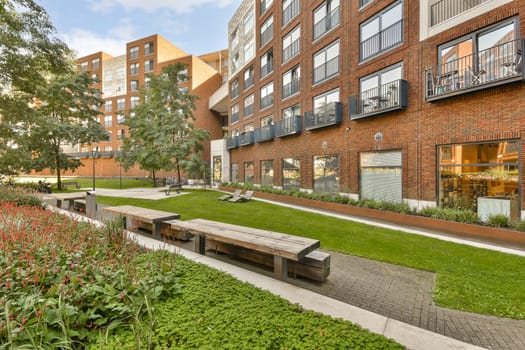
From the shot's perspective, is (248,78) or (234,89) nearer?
(248,78)

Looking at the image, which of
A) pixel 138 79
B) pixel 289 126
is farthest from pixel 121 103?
pixel 289 126

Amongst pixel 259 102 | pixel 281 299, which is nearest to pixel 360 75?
pixel 259 102

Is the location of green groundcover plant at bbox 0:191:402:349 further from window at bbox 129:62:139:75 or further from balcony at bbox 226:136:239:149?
window at bbox 129:62:139:75

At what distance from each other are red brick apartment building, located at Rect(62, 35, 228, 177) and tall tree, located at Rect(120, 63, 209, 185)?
11.2 meters

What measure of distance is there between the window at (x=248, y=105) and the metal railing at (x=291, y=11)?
25.0ft

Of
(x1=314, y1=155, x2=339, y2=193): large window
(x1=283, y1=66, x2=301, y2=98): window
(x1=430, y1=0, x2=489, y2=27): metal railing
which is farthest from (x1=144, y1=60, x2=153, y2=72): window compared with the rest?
(x1=430, y1=0, x2=489, y2=27): metal railing

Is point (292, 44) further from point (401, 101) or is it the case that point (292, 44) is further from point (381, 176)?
point (381, 176)

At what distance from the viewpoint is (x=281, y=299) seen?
3.30m

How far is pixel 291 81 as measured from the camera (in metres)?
19.5

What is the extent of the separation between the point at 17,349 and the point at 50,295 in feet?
2.78

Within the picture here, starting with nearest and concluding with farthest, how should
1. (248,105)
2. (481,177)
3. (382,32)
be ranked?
(481,177), (382,32), (248,105)

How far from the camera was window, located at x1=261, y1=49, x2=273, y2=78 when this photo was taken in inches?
885

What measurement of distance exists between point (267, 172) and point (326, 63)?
9.88m

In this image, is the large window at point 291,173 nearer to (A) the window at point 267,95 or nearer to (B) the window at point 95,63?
(A) the window at point 267,95
